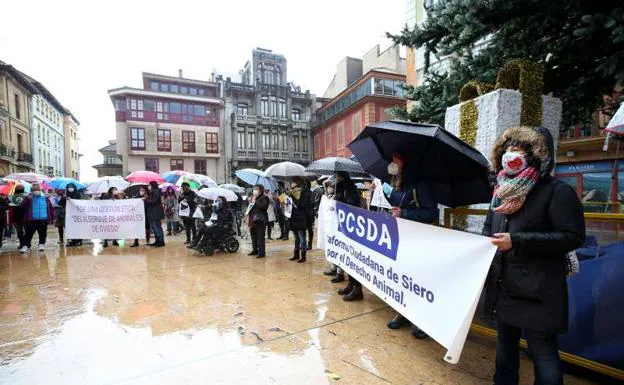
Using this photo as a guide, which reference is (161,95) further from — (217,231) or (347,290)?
(347,290)

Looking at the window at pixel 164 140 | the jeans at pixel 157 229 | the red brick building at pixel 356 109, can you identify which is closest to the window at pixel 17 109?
the window at pixel 164 140

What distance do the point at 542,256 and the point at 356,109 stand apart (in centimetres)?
2890

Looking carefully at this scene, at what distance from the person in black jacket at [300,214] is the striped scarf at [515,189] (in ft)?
16.5

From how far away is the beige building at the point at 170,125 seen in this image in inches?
1308

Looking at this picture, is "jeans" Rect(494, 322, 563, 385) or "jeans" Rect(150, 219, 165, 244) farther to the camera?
"jeans" Rect(150, 219, 165, 244)

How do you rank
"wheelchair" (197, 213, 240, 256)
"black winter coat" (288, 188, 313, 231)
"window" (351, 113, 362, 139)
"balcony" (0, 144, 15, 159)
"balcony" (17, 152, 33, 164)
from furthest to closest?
1. "balcony" (17, 152, 33, 164)
2. "window" (351, 113, 362, 139)
3. "balcony" (0, 144, 15, 159)
4. "wheelchair" (197, 213, 240, 256)
5. "black winter coat" (288, 188, 313, 231)

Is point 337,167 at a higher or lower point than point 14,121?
lower

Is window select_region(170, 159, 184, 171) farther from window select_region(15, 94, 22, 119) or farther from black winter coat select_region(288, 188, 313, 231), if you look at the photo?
black winter coat select_region(288, 188, 313, 231)

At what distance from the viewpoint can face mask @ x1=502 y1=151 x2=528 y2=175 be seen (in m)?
2.04

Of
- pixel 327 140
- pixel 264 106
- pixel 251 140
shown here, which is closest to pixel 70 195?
pixel 327 140

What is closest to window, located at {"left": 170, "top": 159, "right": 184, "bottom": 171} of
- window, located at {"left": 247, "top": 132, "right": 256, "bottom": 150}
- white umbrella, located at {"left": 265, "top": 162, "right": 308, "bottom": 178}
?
window, located at {"left": 247, "top": 132, "right": 256, "bottom": 150}

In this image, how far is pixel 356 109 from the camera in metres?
29.8

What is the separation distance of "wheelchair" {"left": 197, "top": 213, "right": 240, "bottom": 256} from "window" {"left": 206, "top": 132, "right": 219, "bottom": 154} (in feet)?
96.0

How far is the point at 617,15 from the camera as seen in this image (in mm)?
3277
